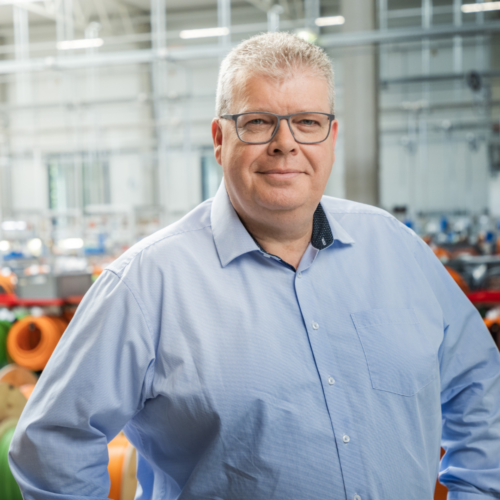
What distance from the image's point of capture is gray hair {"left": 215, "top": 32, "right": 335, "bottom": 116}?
1.09 metres

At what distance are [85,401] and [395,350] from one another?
594 millimetres

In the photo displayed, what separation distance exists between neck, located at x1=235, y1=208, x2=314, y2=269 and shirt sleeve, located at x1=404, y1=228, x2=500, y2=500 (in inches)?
11.0

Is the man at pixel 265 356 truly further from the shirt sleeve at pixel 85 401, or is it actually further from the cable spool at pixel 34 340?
the cable spool at pixel 34 340

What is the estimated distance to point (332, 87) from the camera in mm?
1207

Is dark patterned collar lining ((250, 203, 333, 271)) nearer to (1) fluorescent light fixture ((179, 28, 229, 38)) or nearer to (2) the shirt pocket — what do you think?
(2) the shirt pocket

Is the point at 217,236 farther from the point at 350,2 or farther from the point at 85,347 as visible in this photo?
the point at 350,2

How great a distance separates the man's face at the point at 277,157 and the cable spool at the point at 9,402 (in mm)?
2091

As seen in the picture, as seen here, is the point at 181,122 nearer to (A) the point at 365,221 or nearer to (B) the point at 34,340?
(B) the point at 34,340

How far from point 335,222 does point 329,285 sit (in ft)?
0.51

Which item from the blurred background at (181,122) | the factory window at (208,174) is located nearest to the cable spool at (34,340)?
the blurred background at (181,122)

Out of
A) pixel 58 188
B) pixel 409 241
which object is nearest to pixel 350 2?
pixel 409 241

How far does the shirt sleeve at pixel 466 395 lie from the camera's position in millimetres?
1221

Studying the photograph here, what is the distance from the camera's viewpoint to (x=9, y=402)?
2.80 m

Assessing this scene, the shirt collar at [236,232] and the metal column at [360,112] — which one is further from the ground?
the metal column at [360,112]
